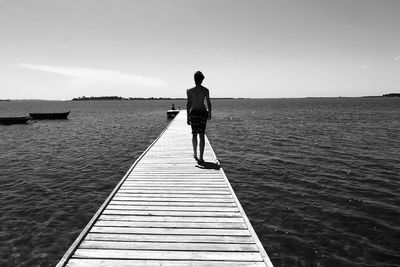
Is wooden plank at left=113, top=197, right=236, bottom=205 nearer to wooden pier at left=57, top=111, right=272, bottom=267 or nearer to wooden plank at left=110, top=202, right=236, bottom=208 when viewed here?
wooden pier at left=57, top=111, right=272, bottom=267

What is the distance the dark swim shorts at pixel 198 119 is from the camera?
897cm

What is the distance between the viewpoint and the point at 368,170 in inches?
576

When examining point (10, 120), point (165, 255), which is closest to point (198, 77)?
point (165, 255)

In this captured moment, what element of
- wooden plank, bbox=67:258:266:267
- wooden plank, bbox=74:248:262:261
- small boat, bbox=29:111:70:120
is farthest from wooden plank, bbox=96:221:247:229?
small boat, bbox=29:111:70:120

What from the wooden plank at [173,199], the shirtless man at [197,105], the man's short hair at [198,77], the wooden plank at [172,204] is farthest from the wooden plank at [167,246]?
the man's short hair at [198,77]

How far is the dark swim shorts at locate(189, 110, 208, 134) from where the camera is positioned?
8969mm

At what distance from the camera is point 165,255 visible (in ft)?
14.0

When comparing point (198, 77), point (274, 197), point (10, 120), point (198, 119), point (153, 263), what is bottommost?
point (274, 197)

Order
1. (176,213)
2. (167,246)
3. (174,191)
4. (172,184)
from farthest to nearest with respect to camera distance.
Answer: (172,184) < (174,191) < (176,213) < (167,246)

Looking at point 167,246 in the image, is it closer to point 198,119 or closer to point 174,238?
point 174,238

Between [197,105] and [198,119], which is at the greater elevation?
[197,105]

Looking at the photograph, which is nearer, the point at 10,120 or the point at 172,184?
the point at 172,184

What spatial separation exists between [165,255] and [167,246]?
0.83 feet

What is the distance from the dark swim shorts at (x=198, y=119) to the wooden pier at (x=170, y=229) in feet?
5.38
